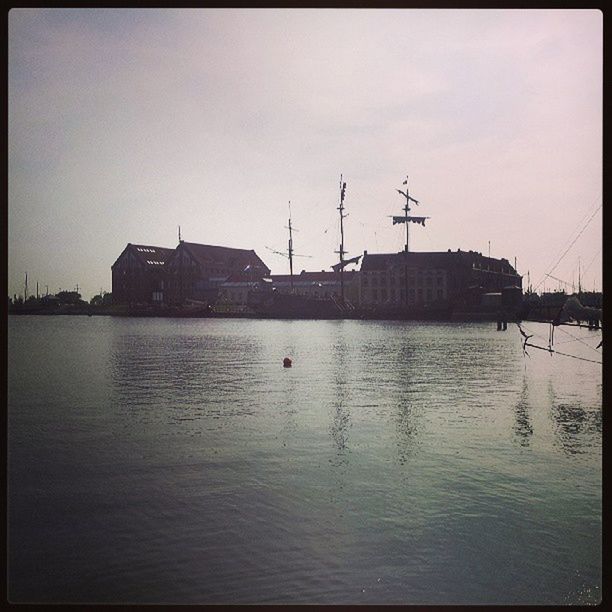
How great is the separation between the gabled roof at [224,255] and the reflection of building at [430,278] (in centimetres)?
1667

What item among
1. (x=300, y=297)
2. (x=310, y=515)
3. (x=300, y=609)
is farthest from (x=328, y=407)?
(x=300, y=297)

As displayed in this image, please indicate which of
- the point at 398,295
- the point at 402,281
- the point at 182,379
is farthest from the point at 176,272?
the point at 398,295

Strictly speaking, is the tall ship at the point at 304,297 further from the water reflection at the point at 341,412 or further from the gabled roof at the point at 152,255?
the water reflection at the point at 341,412

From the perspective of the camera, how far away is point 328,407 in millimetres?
15703

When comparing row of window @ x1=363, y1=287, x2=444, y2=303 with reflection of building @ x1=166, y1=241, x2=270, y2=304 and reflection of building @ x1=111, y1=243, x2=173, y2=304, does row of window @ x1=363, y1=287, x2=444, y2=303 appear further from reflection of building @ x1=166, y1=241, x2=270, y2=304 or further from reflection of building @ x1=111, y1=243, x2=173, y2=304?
reflection of building @ x1=111, y1=243, x2=173, y2=304

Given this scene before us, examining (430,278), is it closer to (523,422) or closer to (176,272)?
(176,272)

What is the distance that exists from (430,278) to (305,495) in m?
75.0

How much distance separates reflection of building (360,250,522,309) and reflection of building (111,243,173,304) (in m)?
29.1

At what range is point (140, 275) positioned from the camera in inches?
1692

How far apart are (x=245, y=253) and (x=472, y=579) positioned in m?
56.9

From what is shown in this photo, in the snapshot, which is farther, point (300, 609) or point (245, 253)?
point (245, 253)

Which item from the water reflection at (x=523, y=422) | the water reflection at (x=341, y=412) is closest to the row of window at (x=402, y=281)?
the water reflection at (x=341, y=412)

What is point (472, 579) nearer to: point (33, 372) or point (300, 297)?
point (33, 372)

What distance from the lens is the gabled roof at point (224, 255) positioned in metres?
43.8
